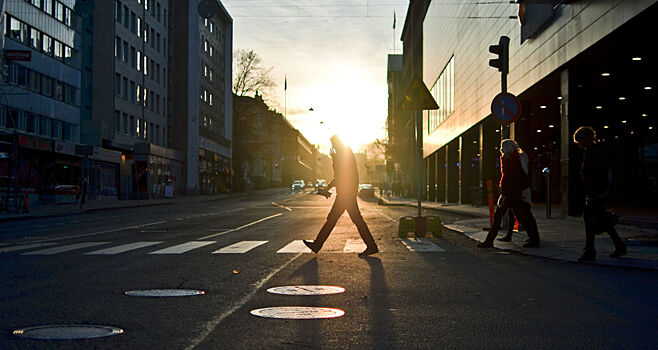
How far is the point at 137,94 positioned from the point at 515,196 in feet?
170

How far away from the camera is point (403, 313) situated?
5.77 meters

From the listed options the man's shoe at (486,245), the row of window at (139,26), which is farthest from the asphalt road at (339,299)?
the row of window at (139,26)

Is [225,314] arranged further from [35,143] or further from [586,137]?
[35,143]

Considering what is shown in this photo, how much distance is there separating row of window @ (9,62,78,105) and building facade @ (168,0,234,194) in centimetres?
1997

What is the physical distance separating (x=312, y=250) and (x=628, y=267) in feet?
15.5

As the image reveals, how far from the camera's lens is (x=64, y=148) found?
136 feet

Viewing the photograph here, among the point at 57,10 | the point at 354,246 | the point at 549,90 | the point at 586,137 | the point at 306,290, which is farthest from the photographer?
the point at 57,10

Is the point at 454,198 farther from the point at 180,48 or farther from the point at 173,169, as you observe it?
the point at 180,48

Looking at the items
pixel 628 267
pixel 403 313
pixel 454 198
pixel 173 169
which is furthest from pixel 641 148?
pixel 173 169

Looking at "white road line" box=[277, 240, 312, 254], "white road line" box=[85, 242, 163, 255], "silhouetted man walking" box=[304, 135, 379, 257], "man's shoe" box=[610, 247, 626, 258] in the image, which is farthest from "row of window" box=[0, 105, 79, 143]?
"man's shoe" box=[610, 247, 626, 258]

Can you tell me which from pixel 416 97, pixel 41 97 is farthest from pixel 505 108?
pixel 41 97

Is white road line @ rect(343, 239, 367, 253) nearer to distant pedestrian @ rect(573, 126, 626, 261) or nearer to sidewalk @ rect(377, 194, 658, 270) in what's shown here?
sidewalk @ rect(377, 194, 658, 270)

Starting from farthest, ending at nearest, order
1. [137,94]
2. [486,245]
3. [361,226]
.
A: 1. [137,94]
2. [486,245]
3. [361,226]

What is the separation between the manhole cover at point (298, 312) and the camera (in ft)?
18.3
